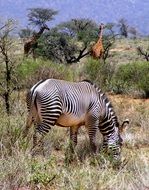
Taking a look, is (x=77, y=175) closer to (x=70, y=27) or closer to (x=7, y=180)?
(x=7, y=180)

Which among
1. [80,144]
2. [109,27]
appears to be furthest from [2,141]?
[109,27]

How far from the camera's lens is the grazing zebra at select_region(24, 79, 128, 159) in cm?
1101

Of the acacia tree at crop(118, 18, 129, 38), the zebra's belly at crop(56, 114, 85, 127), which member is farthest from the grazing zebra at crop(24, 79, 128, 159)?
the acacia tree at crop(118, 18, 129, 38)

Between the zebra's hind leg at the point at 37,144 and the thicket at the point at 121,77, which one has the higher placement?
the zebra's hind leg at the point at 37,144

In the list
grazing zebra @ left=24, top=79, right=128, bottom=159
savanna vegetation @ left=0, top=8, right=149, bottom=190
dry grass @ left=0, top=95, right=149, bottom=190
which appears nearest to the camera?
dry grass @ left=0, top=95, right=149, bottom=190

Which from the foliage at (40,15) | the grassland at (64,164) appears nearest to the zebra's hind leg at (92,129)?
the grassland at (64,164)

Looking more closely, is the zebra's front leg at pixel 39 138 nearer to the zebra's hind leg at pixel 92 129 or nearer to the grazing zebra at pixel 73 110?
the grazing zebra at pixel 73 110

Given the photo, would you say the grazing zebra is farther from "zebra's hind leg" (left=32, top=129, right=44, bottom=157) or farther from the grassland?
the grassland

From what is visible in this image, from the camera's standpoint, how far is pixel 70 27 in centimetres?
4519

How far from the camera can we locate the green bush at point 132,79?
21.6 metres

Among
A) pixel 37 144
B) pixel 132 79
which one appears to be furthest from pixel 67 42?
pixel 37 144

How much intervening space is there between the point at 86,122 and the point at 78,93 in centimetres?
58

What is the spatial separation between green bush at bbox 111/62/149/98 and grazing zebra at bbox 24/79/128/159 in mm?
9421

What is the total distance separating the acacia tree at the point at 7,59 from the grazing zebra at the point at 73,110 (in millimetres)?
2844
